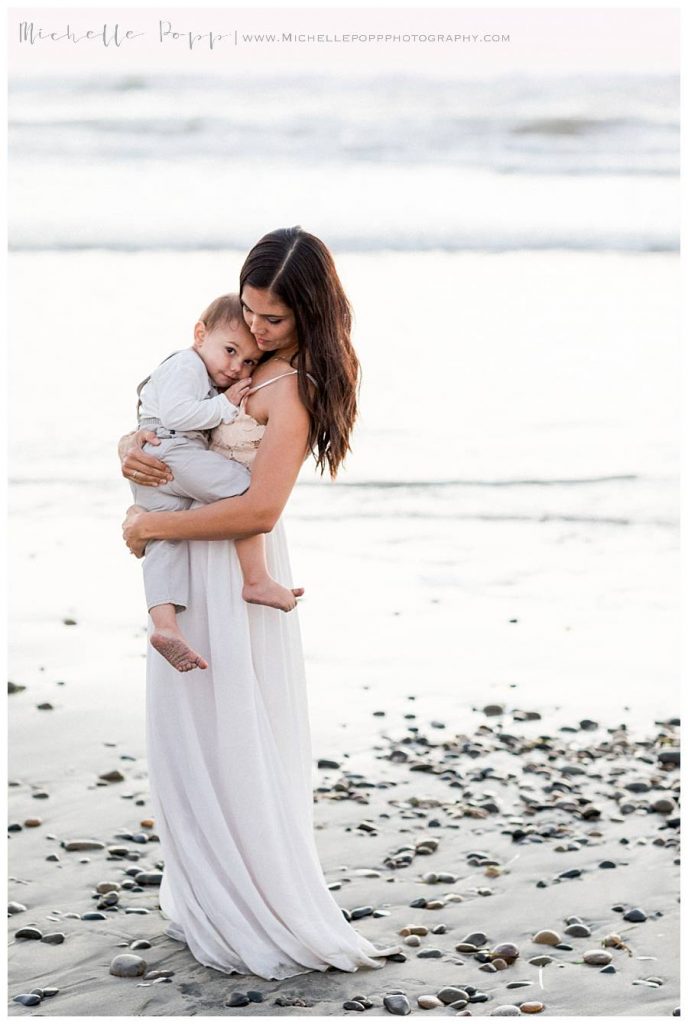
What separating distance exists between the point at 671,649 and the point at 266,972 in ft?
14.9

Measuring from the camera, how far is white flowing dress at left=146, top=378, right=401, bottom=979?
4.52 metres

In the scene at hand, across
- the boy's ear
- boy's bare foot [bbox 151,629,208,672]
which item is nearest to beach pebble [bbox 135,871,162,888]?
boy's bare foot [bbox 151,629,208,672]

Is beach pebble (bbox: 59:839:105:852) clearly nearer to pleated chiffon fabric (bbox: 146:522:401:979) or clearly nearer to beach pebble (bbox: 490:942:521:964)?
pleated chiffon fabric (bbox: 146:522:401:979)

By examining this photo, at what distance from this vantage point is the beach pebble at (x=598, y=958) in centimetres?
464

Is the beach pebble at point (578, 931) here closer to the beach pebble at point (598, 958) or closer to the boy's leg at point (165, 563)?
the beach pebble at point (598, 958)

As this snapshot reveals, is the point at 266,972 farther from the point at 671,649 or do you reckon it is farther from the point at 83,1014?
the point at 671,649

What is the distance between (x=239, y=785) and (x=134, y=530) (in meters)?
0.97

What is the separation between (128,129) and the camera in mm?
22406

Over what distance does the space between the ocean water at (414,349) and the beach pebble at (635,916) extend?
2.18m

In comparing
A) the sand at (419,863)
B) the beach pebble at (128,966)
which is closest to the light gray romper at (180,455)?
the beach pebble at (128,966)

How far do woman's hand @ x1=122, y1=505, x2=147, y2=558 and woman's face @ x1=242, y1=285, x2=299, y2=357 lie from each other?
0.74 m

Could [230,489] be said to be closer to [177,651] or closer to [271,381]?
[271,381]

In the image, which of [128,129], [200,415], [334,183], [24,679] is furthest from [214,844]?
[128,129]

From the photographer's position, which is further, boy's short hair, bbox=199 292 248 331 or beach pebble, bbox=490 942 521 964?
beach pebble, bbox=490 942 521 964
